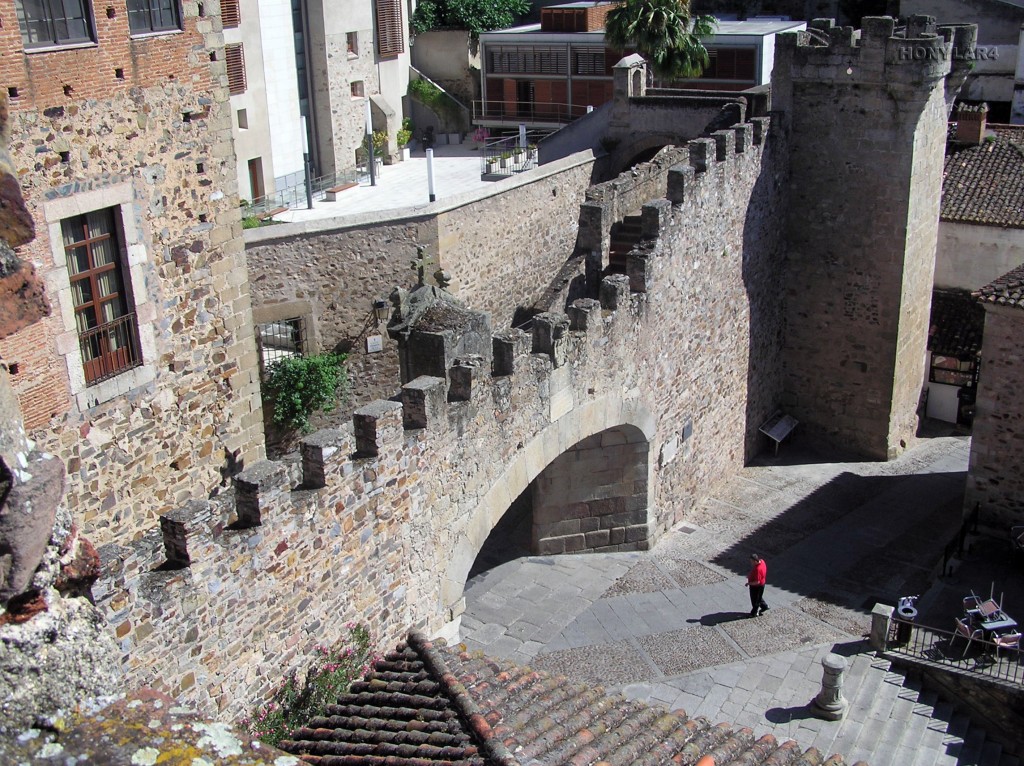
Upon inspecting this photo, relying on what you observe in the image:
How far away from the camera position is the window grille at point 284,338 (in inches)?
784

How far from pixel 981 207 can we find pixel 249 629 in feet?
62.3

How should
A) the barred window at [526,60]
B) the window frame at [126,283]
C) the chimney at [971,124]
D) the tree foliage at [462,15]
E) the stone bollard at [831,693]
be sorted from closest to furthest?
the window frame at [126,283], the stone bollard at [831,693], the chimney at [971,124], the barred window at [526,60], the tree foliage at [462,15]

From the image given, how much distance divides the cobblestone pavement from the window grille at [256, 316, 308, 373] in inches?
201

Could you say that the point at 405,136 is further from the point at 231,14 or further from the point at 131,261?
the point at 131,261

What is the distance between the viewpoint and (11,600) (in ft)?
8.98

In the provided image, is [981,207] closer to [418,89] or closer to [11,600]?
[418,89]

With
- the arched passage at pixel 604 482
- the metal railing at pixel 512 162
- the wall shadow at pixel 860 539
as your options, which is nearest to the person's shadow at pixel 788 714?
the wall shadow at pixel 860 539

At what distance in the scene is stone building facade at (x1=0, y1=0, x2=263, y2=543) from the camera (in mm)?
9984

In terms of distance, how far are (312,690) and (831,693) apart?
6.70m

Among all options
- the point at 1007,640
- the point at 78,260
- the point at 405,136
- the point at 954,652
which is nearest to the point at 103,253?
the point at 78,260

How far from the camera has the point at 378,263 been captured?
2011 centimetres

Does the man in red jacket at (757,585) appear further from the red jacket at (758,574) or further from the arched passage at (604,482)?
the arched passage at (604,482)

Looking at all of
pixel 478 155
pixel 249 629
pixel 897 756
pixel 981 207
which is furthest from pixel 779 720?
pixel 478 155

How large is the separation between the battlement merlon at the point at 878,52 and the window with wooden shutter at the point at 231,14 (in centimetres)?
1483
